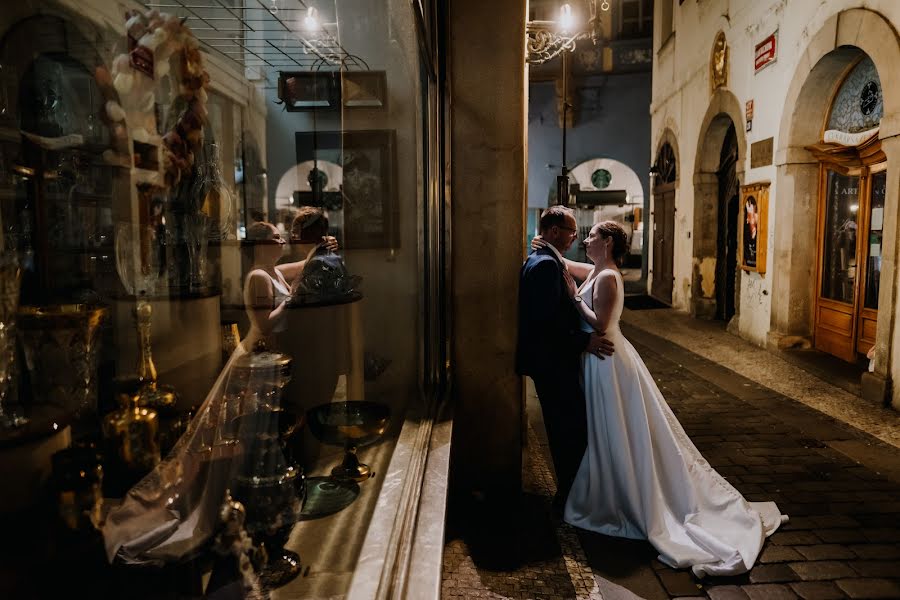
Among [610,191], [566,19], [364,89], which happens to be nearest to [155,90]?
[364,89]

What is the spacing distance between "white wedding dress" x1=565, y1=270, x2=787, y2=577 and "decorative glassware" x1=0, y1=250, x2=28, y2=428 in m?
3.09

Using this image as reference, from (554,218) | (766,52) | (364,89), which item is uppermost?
(766,52)

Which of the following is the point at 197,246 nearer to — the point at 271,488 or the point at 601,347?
the point at 271,488

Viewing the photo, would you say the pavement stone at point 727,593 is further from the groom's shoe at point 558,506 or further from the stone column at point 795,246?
the stone column at point 795,246

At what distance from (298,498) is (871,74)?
800 centimetres

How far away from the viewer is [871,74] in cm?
693

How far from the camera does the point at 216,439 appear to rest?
1.34 m

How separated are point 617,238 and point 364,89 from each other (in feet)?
5.61

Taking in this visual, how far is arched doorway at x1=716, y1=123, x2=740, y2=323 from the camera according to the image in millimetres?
11477

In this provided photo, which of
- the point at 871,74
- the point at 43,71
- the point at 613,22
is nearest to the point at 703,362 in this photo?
the point at 871,74

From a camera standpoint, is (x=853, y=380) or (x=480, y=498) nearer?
(x=480, y=498)

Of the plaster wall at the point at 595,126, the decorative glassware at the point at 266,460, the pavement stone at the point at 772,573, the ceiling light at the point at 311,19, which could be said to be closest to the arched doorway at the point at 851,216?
the pavement stone at the point at 772,573

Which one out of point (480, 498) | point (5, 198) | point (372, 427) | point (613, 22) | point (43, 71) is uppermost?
point (613, 22)

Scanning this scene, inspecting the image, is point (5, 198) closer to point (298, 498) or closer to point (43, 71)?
point (43, 71)
